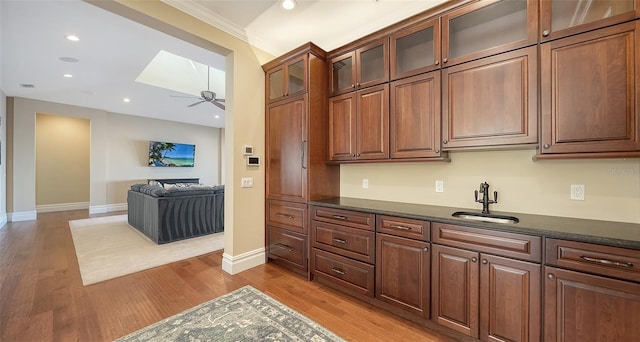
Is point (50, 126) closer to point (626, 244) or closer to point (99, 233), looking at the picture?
point (99, 233)

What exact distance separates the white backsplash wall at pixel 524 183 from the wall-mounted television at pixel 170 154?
764cm

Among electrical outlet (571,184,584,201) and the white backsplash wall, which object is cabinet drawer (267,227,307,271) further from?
electrical outlet (571,184,584,201)

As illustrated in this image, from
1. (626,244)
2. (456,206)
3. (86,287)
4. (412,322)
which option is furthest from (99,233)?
(626,244)

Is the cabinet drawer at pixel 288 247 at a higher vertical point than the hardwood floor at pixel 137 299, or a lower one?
higher

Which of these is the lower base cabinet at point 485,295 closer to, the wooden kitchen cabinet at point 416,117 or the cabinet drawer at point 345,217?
the cabinet drawer at point 345,217

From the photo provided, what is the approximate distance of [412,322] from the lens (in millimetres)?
1961

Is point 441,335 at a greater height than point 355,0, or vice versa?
point 355,0

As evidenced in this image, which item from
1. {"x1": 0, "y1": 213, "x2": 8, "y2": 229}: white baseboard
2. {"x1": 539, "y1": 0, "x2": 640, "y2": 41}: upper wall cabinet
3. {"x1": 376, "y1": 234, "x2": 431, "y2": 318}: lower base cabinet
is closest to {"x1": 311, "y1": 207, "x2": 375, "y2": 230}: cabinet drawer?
{"x1": 376, "y1": 234, "x2": 431, "y2": 318}: lower base cabinet

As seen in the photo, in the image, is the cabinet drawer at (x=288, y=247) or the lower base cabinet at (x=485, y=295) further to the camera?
the cabinet drawer at (x=288, y=247)

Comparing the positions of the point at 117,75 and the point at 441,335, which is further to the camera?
the point at 117,75

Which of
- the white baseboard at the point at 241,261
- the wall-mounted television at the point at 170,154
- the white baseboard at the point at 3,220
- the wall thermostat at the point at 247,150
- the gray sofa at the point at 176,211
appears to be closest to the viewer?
the white baseboard at the point at 241,261

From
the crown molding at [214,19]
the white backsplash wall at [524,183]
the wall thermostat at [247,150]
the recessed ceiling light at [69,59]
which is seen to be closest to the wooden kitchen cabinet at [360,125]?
the white backsplash wall at [524,183]

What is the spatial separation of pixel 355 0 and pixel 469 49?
121cm

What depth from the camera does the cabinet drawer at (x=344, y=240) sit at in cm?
218
